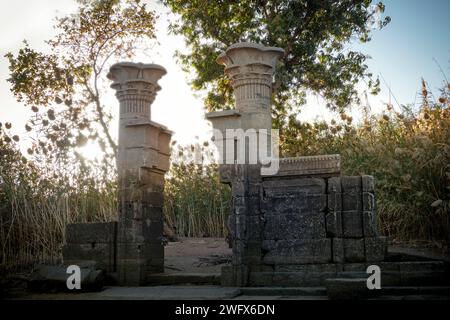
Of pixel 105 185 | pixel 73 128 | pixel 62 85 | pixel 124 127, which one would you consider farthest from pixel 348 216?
pixel 62 85

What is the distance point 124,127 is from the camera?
8.05 metres

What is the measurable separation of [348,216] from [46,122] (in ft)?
21.7

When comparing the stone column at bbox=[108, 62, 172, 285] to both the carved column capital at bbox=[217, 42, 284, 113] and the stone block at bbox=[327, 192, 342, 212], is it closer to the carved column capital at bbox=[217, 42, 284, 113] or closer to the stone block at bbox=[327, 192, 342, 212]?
the carved column capital at bbox=[217, 42, 284, 113]

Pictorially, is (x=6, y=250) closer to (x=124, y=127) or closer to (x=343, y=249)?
(x=124, y=127)

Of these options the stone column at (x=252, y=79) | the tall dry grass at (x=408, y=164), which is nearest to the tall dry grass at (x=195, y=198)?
the tall dry grass at (x=408, y=164)

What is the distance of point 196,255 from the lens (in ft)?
31.5

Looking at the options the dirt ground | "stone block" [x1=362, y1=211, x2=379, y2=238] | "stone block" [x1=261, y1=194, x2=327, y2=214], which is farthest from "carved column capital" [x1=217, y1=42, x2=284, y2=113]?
the dirt ground

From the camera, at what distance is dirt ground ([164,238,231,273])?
28.1 feet

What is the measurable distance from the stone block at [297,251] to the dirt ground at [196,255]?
5.34 feet

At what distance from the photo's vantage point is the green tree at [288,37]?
13000 mm

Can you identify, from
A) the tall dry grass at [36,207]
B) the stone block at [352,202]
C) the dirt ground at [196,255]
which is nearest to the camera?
the stone block at [352,202]

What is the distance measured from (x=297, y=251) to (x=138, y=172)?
2957mm

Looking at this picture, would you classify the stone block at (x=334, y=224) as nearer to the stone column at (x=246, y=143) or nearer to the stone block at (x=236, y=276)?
the stone column at (x=246, y=143)

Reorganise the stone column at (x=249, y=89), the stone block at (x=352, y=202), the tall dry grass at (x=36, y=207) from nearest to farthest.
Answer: the stone block at (x=352, y=202), the stone column at (x=249, y=89), the tall dry grass at (x=36, y=207)
